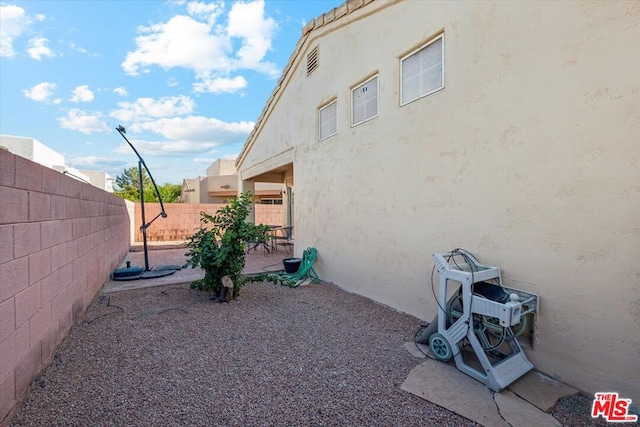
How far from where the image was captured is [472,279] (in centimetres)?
254

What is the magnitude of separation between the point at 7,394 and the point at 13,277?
73cm

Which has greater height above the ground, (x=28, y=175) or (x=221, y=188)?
→ (x=221, y=188)

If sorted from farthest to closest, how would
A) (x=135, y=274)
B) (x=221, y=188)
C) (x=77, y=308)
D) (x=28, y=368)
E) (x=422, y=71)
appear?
(x=221, y=188)
(x=135, y=274)
(x=422, y=71)
(x=77, y=308)
(x=28, y=368)

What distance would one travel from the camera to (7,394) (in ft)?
6.02

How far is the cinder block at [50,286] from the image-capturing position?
2.51 meters

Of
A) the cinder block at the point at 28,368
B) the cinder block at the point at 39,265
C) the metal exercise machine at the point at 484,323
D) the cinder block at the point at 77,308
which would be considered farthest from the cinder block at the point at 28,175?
the metal exercise machine at the point at 484,323

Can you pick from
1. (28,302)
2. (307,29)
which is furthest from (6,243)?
(307,29)

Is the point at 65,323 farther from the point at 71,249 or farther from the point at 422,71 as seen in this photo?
the point at 422,71

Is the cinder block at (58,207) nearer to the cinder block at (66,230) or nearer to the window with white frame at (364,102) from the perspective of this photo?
the cinder block at (66,230)

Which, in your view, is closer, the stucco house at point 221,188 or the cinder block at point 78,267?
the cinder block at point 78,267

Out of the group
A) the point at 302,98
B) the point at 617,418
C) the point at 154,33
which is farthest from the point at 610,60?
the point at 154,33

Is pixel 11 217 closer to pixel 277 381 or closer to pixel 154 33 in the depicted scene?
pixel 277 381

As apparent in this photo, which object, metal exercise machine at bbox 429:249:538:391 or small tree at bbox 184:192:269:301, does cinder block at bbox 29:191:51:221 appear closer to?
small tree at bbox 184:192:269:301

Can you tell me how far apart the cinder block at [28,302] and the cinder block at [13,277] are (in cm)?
6
